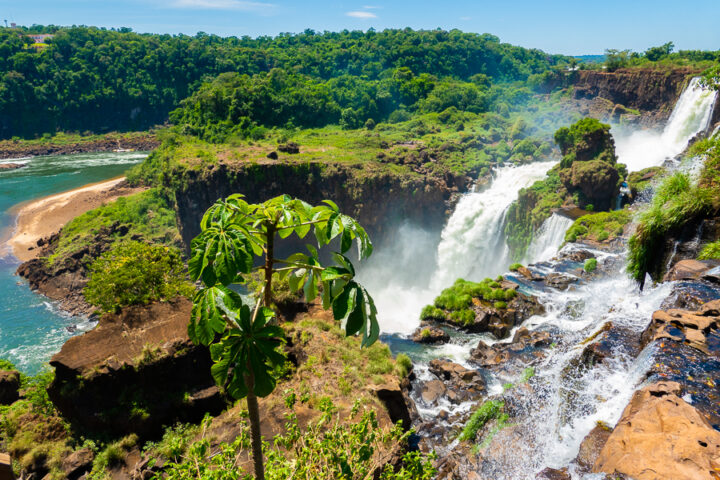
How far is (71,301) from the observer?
34.6m

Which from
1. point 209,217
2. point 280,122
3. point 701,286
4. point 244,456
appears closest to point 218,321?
point 209,217

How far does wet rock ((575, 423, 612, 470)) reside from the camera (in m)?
7.75

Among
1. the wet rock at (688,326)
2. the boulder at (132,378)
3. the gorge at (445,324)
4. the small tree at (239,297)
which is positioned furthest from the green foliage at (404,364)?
the small tree at (239,297)

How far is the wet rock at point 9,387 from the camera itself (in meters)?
14.4

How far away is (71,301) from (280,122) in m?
35.1

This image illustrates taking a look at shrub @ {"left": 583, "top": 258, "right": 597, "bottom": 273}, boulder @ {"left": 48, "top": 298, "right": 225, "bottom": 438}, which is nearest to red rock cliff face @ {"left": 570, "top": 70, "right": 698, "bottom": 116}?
shrub @ {"left": 583, "top": 258, "right": 597, "bottom": 273}

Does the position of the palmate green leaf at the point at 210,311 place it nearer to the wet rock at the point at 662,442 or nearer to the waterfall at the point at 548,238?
the wet rock at the point at 662,442

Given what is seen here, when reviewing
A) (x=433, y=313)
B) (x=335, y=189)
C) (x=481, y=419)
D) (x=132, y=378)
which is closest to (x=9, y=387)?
(x=132, y=378)

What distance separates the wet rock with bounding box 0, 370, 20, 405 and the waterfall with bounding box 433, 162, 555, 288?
31.4 m

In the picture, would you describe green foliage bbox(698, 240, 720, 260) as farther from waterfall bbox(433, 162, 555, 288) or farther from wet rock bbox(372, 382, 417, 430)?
waterfall bbox(433, 162, 555, 288)

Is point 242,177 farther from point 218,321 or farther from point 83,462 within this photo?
point 218,321

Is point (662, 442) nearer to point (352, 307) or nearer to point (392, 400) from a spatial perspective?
point (352, 307)

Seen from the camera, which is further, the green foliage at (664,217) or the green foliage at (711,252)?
the green foliage at (664,217)

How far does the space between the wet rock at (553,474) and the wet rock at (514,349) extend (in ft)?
28.7
